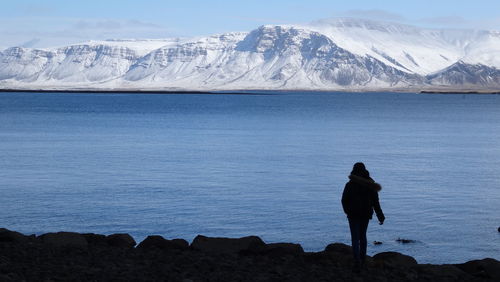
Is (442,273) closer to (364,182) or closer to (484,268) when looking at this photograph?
(484,268)

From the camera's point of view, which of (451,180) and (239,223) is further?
(451,180)

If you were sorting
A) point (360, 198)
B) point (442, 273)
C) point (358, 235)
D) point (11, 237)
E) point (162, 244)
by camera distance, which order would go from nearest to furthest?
point (360, 198)
point (358, 235)
point (442, 273)
point (162, 244)
point (11, 237)

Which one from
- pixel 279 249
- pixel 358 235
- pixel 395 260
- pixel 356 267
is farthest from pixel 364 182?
pixel 279 249

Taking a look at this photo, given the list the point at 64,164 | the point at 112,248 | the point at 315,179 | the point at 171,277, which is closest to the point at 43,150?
the point at 64,164

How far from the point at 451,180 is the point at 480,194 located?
4792 mm

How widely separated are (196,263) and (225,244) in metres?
1.88

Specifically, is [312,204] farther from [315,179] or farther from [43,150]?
[43,150]

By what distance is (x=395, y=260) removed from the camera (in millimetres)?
16656

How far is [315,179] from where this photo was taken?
3697 cm

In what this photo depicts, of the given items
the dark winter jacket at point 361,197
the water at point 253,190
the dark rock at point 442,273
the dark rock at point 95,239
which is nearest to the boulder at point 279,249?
the dark winter jacket at point 361,197

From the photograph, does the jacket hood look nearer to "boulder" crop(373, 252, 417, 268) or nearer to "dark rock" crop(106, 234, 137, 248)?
"boulder" crop(373, 252, 417, 268)

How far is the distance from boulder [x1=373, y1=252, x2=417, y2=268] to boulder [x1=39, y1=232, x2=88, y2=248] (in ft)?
19.6

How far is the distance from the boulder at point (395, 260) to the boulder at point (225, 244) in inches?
95.0

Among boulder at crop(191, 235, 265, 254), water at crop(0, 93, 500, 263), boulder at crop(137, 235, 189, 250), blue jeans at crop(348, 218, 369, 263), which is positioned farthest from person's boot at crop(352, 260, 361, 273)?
water at crop(0, 93, 500, 263)
